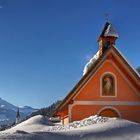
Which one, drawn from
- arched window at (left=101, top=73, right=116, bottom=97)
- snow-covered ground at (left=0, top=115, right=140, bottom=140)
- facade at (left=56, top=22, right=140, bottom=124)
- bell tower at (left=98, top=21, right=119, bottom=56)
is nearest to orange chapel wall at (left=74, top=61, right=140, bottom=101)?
facade at (left=56, top=22, right=140, bottom=124)

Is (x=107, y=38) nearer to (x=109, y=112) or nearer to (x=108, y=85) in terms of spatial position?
(x=108, y=85)

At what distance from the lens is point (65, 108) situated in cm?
2192

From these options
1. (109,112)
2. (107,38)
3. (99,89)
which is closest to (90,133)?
(99,89)

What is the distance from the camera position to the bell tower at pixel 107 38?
23.5 meters

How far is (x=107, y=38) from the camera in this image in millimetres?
23750

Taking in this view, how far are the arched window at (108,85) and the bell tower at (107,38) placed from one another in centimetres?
174

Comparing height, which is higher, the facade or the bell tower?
the bell tower

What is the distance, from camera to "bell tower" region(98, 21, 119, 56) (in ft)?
77.2

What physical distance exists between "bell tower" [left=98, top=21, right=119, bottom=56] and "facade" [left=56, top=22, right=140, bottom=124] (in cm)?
94

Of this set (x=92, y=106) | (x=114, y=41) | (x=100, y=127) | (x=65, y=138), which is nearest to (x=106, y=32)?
(x=114, y=41)

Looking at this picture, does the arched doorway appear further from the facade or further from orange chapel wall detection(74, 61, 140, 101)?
orange chapel wall detection(74, 61, 140, 101)

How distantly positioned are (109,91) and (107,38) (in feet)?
10.7

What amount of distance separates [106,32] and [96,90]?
12.1 ft

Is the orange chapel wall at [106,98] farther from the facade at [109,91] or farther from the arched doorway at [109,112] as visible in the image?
the arched doorway at [109,112]
